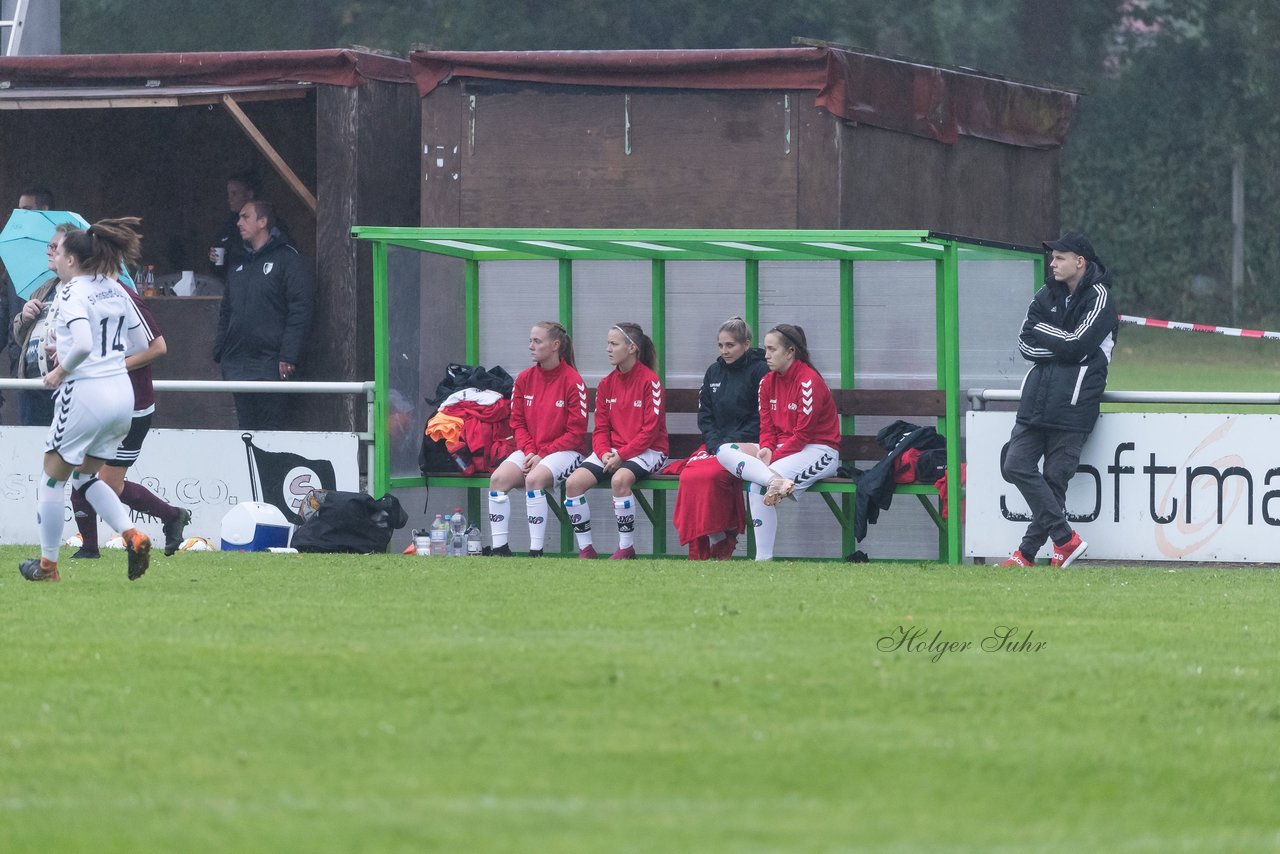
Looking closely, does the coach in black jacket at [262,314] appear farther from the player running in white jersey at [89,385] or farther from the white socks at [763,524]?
the player running in white jersey at [89,385]

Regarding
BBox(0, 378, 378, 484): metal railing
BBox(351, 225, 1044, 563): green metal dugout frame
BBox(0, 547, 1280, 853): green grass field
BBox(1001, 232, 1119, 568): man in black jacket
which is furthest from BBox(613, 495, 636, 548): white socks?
BBox(0, 547, 1280, 853): green grass field

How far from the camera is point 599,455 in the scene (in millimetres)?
13336

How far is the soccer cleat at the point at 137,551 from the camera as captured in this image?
10.2 meters

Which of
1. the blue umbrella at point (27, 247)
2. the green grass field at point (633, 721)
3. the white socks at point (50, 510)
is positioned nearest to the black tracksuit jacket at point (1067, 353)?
the green grass field at point (633, 721)

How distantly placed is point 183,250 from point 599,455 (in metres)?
5.33

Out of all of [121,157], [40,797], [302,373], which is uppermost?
[121,157]

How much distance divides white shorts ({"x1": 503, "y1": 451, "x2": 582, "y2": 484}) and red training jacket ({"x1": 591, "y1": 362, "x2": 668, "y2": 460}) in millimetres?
155

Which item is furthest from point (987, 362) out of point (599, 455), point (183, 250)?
point (183, 250)

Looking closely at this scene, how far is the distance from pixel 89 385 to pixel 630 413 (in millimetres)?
3982

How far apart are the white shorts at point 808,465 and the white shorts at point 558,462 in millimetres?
1374

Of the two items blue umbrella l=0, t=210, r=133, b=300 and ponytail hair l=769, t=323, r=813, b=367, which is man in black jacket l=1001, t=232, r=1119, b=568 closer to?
ponytail hair l=769, t=323, r=813, b=367

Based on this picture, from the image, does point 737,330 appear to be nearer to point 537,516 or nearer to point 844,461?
point 844,461

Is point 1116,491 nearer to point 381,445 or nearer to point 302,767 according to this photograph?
point 381,445

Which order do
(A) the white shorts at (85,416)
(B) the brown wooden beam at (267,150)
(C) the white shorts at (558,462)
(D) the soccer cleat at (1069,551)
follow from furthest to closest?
(B) the brown wooden beam at (267,150), (C) the white shorts at (558,462), (D) the soccer cleat at (1069,551), (A) the white shorts at (85,416)
